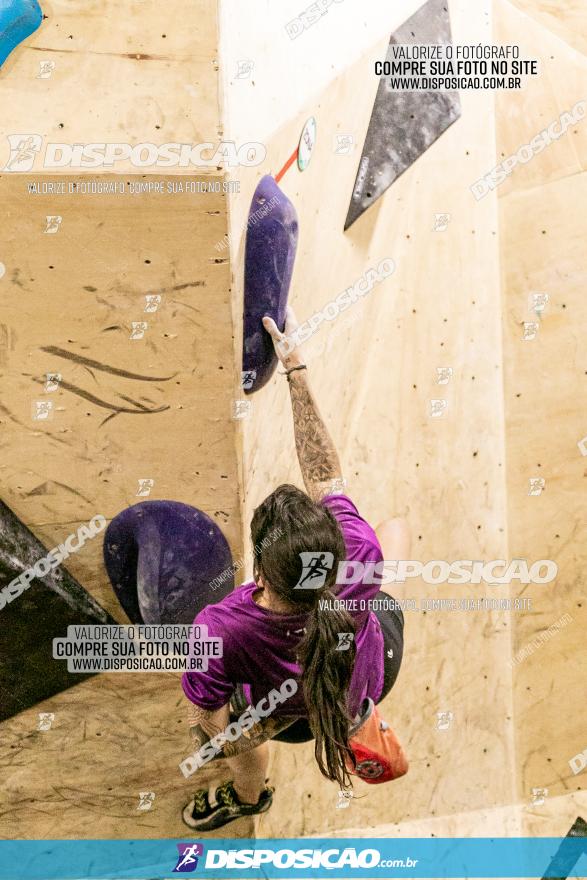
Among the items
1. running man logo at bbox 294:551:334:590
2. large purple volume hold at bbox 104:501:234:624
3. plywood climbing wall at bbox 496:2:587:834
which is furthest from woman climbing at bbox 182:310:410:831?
plywood climbing wall at bbox 496:2:587:834

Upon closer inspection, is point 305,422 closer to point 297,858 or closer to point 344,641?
point 344,641

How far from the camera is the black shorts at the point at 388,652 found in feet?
9.89

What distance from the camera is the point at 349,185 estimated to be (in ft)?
9.94

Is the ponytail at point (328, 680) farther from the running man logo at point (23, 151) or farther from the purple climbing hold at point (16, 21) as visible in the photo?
the purple climbing hold at point (16, 21)

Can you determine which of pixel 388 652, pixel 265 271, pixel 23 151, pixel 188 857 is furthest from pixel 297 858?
pixel 23 151

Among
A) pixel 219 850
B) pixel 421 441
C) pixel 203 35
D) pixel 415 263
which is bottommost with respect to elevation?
pixel 219 850

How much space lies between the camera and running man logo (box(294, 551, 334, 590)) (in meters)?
2.72

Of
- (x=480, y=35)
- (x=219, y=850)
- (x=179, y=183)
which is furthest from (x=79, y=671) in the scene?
(x=480, y=35)

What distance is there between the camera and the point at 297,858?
10.3ft

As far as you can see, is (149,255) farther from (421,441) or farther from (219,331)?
(421,441)

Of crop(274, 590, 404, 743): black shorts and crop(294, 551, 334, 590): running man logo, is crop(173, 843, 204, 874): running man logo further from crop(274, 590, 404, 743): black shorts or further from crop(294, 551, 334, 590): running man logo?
crop(294, 551, 334, 590): running man logo

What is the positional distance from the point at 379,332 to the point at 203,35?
1182 millimetres

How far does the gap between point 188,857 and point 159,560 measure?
1.10 meters

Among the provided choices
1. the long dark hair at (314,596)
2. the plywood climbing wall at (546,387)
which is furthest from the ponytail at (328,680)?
the plywood climbing wall at (546,387)
